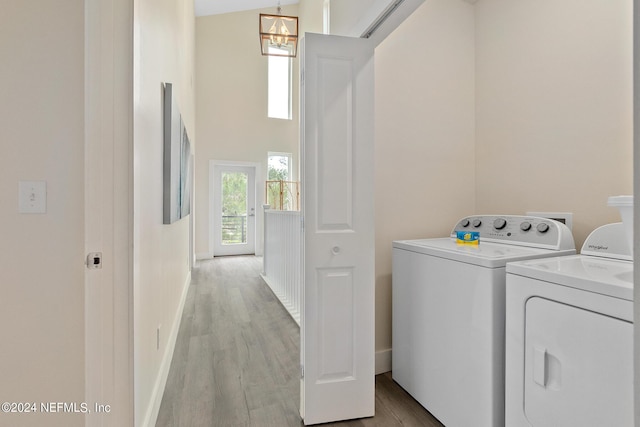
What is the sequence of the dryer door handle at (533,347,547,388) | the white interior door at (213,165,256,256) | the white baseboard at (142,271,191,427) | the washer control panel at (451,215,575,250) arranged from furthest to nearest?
the white interior door at (213,165,256,256), the washer control panel at (451,215,575,250), the white baseboard at (142,271,191,427), the dryer door handle at (533,347,547,388)

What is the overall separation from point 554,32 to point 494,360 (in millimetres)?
1954

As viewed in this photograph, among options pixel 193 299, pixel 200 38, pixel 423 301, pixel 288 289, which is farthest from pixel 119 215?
pixel 200 38

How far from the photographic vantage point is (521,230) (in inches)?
72.9

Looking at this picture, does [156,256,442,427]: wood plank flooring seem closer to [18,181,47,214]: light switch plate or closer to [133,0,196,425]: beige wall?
[133,0,196,425]: beige wall

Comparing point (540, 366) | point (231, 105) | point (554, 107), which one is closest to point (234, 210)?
point (231, 105)

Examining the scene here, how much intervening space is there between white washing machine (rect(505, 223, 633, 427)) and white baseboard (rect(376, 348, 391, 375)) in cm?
98

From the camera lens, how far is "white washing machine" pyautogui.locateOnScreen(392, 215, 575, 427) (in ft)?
4.53

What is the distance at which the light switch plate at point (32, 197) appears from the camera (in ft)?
4.09

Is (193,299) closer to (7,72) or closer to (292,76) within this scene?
(7,72)

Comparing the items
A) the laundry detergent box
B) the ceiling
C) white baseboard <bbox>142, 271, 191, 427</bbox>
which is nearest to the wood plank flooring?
white baseboard <bbox>142, 271, 191, 427</bbox>

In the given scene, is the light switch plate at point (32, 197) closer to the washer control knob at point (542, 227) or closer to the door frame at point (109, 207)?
the door frame at point (109, 207)

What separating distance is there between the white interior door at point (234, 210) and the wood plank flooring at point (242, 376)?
3.68 m

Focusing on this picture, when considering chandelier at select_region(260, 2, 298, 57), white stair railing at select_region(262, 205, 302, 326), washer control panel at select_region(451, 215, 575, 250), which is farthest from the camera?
chandelier at select_region(260, 2, 298, 57)

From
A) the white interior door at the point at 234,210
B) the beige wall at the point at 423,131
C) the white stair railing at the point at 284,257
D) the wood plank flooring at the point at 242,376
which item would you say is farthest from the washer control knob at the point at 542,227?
the white interior door at the point at 234,210
